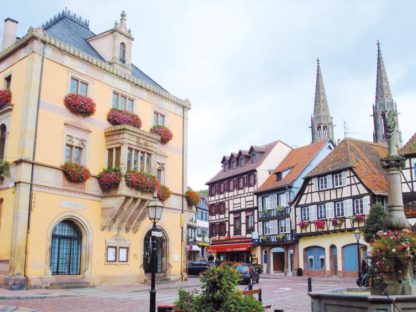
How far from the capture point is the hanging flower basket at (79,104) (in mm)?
25344

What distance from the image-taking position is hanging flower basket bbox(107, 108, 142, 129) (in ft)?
90.9

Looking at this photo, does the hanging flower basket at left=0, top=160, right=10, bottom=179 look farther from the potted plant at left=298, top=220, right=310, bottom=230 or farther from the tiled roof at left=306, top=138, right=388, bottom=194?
the potted plant at left=298, top=220, right=310, bottom=230

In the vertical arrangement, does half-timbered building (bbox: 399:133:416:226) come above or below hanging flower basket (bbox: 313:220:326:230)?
above

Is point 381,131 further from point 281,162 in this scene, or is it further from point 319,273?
point 319,273

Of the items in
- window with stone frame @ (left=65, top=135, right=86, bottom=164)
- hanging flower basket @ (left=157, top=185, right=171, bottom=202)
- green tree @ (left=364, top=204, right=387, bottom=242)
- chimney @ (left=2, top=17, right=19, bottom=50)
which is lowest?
green tree @ (left=364, top=204, right=387, bottom=242)

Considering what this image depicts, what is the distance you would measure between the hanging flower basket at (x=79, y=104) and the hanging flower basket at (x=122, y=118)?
1.42 meters

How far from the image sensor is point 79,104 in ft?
84.2

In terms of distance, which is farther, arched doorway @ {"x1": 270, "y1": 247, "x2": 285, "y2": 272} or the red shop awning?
the red shop awning

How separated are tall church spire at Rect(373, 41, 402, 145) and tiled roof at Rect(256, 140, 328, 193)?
104ft

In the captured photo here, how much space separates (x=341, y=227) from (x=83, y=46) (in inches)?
970

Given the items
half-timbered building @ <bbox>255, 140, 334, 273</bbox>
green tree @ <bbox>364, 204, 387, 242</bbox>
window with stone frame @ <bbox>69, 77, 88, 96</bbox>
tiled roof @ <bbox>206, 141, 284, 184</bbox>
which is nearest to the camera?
window with stone frame @ <bbox>69, 77, 88, 96</bbox>

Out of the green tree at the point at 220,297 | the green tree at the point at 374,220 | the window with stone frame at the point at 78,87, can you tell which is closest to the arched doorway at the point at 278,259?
the green tree at the point at 374,220

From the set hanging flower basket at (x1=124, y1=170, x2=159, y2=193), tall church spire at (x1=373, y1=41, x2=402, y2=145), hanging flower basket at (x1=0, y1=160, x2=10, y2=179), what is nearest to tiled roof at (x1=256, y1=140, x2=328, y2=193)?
hanging flower basket at (x1=124, y1=170, x2=159, y2=193)

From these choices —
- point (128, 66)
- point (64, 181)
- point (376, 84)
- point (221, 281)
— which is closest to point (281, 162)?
point (128, 66)
